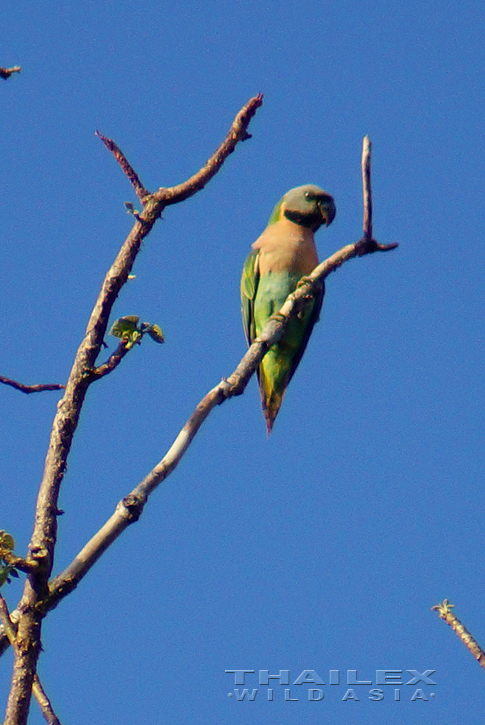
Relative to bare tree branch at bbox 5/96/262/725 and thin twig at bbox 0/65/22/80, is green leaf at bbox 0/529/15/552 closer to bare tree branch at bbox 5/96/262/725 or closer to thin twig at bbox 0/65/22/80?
bare tree branch at bbox 5/96/262/725

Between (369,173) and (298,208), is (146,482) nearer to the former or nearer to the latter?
(369,173)

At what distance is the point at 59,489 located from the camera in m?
2.61

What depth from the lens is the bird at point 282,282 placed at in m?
7.46

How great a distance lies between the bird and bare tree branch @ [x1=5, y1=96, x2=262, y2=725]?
4085 mm

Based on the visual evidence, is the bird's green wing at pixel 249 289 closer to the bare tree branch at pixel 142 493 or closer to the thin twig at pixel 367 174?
the thin twig at pixel 367 174

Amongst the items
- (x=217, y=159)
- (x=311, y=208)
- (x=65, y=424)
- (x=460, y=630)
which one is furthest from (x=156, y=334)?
(x=311, y=208)

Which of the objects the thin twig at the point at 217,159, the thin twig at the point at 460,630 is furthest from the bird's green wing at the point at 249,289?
the thin twig at the point at 460,630

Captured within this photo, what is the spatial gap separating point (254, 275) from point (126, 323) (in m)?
4.72

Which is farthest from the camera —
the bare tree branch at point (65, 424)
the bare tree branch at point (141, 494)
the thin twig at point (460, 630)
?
the thin twig at point (460, 630)

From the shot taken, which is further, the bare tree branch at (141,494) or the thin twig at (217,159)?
the thin twig at (217,159)

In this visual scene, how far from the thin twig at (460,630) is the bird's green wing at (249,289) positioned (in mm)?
4836

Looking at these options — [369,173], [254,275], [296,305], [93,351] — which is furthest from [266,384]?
[93,351]

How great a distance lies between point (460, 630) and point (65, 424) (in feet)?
5.45

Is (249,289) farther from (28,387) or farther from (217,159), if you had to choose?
(28,387)
